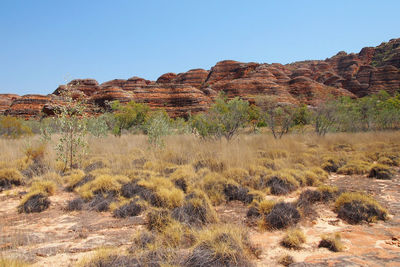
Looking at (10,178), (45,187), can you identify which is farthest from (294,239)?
(10,178)

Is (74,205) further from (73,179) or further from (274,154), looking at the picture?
(274,154)

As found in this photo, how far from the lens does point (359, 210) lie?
4246 millimetres

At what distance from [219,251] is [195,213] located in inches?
57.3

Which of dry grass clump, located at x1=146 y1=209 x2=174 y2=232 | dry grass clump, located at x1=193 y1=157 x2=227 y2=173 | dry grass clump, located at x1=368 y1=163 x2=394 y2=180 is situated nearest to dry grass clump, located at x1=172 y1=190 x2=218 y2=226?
dry grass clump, located at x1=146 y1=209 x2=174 y2=232

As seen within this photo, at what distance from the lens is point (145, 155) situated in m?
8.63

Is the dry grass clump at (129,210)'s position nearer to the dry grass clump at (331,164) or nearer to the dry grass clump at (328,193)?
the dry grass clump at (328,193)

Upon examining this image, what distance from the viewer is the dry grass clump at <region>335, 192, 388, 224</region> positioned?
4.17 m

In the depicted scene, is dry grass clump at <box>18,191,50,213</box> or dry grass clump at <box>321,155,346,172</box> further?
dry grass clump at <box>321,155,346,172</box>

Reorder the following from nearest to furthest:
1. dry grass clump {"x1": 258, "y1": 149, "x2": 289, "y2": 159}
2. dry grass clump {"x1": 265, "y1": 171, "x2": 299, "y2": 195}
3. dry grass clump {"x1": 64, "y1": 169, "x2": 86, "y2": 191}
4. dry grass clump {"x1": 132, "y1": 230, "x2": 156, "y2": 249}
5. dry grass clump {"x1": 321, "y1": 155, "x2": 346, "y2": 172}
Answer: dry grass clump {"x1": 132, "y1": 230, "x2": 156, "y2": 249}, dry grass clump {"x1": 265, "y1": 171, "x2": 299, "y2": 195}, dry grass clump {"x1": 64, "y1": 169, "x2": 86, "y2": 191}, dry grass clump {"x1": 321, "y1": 155, "x2": 346, "y2": 172}, dry grass clump {"x1": 258, "y1": 149, "x2": 289, "y2": 159}

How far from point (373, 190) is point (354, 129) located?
83.0ft

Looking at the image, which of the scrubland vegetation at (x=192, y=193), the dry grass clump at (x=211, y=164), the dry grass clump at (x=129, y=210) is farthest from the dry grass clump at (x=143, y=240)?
the dry grass clump at (x=211, y=164)

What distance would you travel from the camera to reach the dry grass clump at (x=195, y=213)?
3895 millimetres

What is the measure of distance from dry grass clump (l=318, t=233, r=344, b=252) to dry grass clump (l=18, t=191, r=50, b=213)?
5073mm

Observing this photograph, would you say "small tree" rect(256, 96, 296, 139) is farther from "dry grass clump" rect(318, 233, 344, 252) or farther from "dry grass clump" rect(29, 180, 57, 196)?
"dry grass clump" rect(29, 180, 57, 196)
